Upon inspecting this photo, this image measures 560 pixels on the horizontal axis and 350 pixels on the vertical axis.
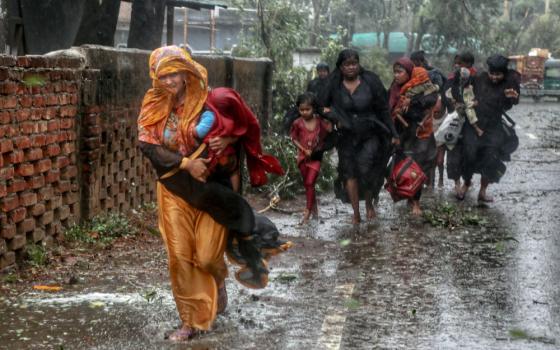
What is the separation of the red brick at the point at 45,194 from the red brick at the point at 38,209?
55 millimetres

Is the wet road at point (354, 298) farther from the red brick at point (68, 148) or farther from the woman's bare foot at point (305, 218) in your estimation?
the red brick at point (68, 148)

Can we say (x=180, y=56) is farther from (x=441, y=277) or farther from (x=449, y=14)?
(x=449, y=14)

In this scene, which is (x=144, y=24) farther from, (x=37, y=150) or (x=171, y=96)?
(x=171, y=96)

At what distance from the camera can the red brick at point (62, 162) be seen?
28.9ft

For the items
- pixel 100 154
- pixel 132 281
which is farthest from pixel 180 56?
pixel 100 154

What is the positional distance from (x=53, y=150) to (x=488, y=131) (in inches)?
258

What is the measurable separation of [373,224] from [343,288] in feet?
11.8

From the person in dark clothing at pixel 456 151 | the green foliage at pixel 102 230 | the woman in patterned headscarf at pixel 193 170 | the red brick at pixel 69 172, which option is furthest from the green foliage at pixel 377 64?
the woman in patterned headscarf at pixel 193 170

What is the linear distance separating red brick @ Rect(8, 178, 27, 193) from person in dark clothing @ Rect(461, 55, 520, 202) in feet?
21.9

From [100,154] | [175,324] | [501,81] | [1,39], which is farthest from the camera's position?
[1,39]

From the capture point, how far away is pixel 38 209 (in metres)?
8.34

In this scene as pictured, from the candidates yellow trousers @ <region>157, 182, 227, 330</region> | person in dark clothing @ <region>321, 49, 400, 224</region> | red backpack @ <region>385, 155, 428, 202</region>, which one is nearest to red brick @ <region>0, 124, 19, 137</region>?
yellow trousers @ <region>157, 182, 227, 330</region>

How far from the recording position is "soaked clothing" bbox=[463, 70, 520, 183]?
1295 cm

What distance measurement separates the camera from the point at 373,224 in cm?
1123
